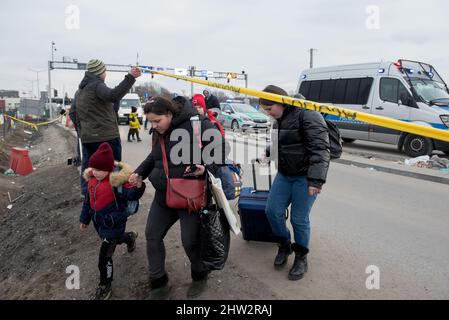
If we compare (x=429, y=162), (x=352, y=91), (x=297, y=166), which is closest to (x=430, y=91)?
(x=352, y=91)

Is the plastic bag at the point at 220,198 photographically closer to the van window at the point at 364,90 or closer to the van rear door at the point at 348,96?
the van rear door at the point at 348,96

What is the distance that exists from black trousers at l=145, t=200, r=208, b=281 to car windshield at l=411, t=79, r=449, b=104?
10.1 metres

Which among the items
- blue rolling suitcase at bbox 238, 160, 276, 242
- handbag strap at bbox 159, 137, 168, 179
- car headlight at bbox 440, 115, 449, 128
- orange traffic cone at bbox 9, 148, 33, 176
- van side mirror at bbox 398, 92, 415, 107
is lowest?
orange traffic cone at bbox 9, 148, 33, 176

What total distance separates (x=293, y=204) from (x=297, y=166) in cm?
37

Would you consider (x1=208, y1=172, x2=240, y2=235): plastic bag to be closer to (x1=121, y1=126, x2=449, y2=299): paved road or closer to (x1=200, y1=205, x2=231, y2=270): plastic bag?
(x1=200, y1=205, x2=231, y2=270): plastic bag

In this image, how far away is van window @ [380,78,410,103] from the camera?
11.3m

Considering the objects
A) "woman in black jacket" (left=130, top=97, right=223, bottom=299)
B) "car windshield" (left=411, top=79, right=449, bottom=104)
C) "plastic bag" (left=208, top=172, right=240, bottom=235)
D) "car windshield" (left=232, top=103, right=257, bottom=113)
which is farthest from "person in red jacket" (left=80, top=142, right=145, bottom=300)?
"car windshield" (left=232, top=103, right=257, bottom=113)

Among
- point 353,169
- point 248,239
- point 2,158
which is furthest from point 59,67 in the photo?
point 248,239

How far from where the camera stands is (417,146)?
1074 cm

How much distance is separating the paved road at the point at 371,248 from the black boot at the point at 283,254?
0.10 m

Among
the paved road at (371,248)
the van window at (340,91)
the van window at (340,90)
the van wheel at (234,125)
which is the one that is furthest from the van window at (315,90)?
the paved road at (371,248)

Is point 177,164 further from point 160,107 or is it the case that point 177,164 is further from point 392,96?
point 392,96
